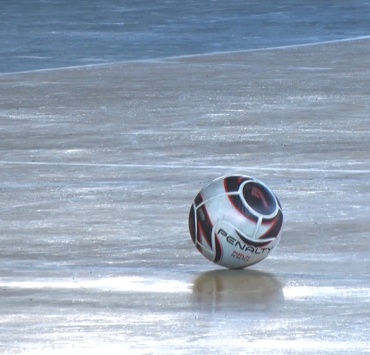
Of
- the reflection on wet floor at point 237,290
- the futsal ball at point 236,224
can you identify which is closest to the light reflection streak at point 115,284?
the reflection on wet floor at point 237,290

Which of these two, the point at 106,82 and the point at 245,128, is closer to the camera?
the point at 245,128

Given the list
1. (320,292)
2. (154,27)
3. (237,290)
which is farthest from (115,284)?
(154,27)

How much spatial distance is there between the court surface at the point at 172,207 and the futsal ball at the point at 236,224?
4.6 inches

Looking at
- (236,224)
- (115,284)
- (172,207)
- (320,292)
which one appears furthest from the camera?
(172,207)

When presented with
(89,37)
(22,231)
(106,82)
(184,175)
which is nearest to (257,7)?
(89,37)

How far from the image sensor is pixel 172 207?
9.47 meters

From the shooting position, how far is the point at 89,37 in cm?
2205

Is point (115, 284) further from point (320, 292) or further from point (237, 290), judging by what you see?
point (320, 292)

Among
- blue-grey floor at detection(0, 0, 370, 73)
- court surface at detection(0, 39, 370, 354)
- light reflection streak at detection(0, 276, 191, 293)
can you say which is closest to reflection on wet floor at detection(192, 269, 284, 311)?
court surface at detection(0, 39, 370, 354)

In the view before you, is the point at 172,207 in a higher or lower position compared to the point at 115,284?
lower

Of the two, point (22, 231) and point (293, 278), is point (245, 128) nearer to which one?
point (22, 231)

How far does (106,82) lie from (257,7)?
400 inches

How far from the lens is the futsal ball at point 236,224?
295 inches

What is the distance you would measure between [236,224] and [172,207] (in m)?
2.02
